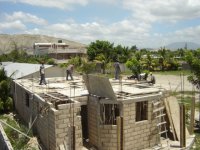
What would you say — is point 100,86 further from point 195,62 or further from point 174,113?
point 195,62

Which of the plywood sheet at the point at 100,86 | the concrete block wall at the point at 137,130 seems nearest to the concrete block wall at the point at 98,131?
the plywood sheet at the point at 100,86

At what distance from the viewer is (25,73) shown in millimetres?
25797

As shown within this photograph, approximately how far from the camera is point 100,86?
14656mm

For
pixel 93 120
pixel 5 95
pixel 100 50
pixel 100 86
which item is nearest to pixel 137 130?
pixel 93 120

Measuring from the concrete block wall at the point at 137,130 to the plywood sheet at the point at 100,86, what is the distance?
86 centimetres

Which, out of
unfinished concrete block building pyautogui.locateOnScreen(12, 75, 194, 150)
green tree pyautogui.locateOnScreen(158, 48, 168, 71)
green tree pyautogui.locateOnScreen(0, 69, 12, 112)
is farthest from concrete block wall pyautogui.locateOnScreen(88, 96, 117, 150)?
green tree pyautogui.locateOnScreen(158, 48, 168, 71)

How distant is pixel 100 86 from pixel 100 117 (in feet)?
4.63

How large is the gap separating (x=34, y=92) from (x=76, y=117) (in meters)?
4.37

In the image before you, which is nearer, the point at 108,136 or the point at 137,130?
the point at 108,136

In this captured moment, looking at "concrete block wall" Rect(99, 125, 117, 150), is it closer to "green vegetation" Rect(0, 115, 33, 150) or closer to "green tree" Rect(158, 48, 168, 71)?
"green vegetation" Rect(0, 115, 33, 150)

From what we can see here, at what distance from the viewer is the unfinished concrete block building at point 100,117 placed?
1378 cm

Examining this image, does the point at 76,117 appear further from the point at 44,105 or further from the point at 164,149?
the point at 164,149

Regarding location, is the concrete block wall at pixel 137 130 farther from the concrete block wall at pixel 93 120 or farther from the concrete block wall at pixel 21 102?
the concrete block wall at pixel 21 102

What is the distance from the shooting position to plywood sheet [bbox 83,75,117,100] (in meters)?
14.2
